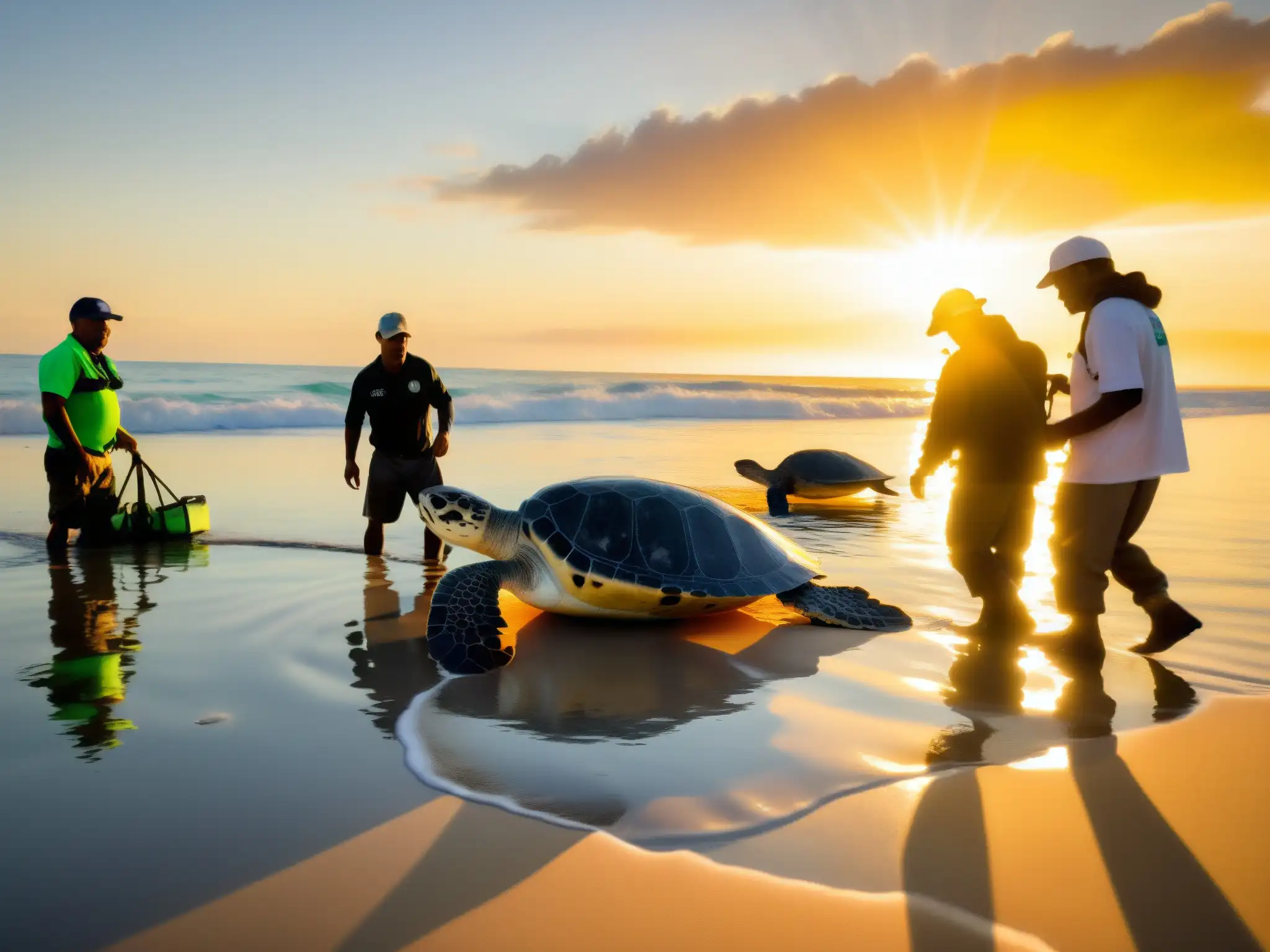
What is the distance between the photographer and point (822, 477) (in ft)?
34.0

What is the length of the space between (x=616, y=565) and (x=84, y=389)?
5.05 m

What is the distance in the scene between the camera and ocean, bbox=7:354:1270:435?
25.0 meters

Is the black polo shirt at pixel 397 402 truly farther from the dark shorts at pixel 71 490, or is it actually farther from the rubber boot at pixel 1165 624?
the rubber boot at pixel 1165 624

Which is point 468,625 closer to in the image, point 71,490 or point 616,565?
point 616,565

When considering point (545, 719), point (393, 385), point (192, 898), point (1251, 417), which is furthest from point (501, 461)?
point (1251, 417)

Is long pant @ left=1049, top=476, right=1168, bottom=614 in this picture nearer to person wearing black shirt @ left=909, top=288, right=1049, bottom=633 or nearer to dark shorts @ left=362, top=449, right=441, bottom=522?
person wearing black shirt @ left=909, top=288, right=1049, bottom=633

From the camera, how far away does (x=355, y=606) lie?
521 cm

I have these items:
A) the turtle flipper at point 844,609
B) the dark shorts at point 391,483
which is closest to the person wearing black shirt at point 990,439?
the turtle flipper at point 844,609

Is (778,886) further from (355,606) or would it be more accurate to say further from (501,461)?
(501,461)

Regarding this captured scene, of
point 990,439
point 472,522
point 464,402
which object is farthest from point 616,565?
point 464,402

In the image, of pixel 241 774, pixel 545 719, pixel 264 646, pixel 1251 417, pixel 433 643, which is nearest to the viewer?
pixel 241 774

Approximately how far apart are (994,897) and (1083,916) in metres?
0.21

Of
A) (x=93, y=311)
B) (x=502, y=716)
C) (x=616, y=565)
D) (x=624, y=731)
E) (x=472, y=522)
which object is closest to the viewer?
(x=624, y=731)

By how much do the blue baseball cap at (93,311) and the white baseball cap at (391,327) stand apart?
2.13m
